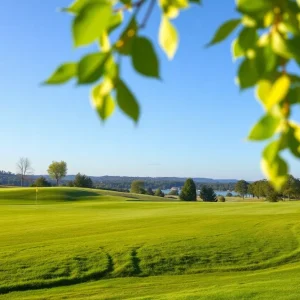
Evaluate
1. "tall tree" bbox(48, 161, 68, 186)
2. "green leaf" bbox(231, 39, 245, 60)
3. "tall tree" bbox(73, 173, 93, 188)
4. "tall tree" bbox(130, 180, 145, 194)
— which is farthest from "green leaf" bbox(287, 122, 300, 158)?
"tall tree" bbox(48, 161, 68, 186)

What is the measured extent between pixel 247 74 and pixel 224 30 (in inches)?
4.6

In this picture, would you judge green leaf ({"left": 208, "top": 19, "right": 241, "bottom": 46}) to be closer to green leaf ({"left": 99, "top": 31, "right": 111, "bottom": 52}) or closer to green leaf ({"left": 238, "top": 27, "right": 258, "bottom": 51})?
green leaf ({"left": 238, "top": 27, "right": 258, "bottom": 51})

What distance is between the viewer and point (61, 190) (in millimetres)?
67500

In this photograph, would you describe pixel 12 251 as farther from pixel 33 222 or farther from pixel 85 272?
pixel 33 222

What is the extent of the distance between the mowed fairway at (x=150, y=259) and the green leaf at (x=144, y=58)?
499 inches

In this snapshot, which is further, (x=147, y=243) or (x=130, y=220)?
(x=130, y=220)

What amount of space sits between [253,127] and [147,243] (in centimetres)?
2037

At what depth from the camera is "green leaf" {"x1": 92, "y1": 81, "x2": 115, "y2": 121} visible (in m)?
0.90

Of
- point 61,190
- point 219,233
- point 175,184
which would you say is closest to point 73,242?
point 219,233

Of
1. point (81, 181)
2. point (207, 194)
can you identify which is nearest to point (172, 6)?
point (207, 194)

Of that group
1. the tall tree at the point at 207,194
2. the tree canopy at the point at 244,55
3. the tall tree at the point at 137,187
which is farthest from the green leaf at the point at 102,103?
the tall tree at the point at 137,187

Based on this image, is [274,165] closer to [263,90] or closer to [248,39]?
[263,90]

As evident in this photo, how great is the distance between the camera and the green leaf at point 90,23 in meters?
0.72

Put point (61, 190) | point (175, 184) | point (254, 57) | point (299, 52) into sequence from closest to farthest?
point (299, 52)
point (254, 57)
point (61, 190)
point (175, 184)
